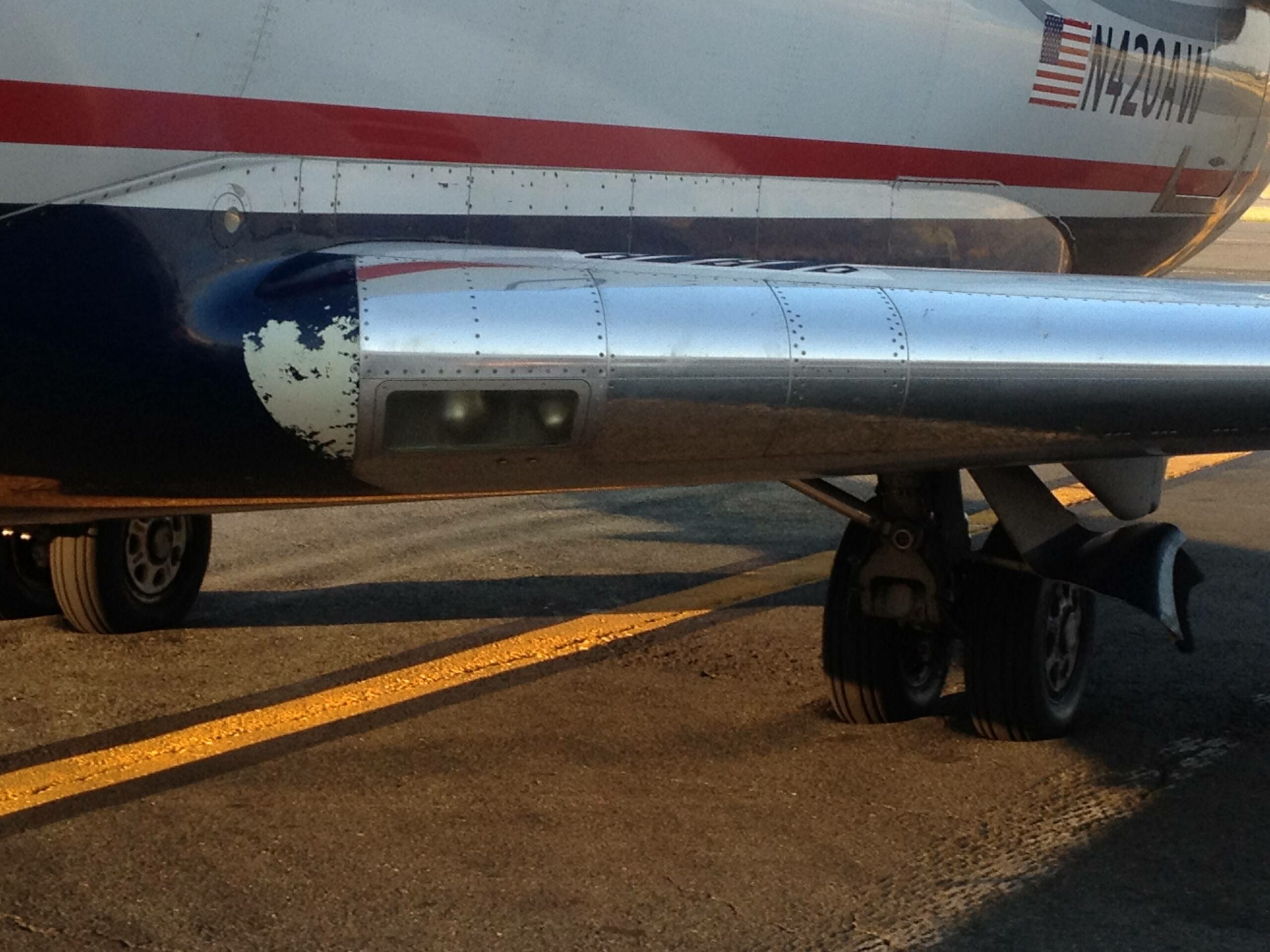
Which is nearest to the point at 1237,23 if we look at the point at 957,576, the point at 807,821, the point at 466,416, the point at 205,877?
the point at 957,576

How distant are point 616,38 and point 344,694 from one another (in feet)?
8.19

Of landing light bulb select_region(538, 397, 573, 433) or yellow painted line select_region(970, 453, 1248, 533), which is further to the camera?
yellow painted line select_region(970, 453, 1248, 533)

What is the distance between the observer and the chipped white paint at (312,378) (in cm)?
388

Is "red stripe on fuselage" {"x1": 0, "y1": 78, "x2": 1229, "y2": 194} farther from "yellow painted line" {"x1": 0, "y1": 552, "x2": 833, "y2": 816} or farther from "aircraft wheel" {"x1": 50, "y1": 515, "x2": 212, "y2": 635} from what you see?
"aircraft wheel" {"x1": 50, "y1": 515, "x2": 212, "y2": 635}

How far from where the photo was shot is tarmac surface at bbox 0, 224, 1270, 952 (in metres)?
4.39

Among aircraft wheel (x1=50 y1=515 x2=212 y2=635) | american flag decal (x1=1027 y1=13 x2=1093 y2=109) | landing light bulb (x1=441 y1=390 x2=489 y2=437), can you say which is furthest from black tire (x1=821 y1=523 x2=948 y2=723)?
aircraft wheel (x1=50 y1=515 x2=212 y2=635)

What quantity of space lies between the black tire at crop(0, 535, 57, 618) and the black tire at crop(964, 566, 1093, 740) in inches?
137

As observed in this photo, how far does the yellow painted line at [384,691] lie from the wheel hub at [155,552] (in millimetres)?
1050

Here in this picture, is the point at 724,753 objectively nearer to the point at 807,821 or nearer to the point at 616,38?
the point at 807,821

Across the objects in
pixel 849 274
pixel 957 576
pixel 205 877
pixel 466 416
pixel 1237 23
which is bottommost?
pixel 205 877

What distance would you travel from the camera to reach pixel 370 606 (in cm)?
742

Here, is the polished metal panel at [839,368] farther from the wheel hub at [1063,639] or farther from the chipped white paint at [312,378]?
the wheel hub at [1063,639]

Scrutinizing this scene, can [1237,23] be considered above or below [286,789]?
above

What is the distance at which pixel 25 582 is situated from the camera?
6.92m
